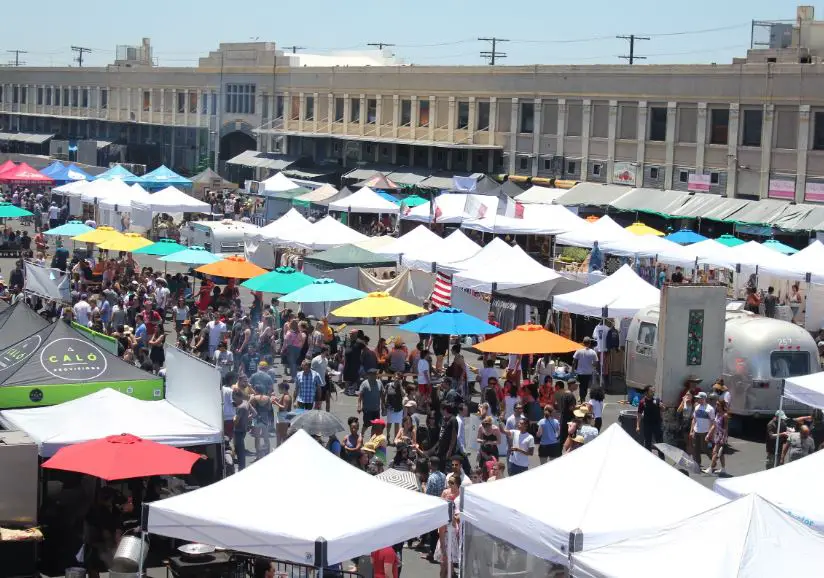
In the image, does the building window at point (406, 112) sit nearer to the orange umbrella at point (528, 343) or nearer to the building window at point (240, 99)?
the building window at point (240, 99)

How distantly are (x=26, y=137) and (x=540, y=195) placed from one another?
54.8m

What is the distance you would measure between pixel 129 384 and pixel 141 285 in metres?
13.0

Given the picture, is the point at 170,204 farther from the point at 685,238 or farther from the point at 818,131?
the point at 818,131

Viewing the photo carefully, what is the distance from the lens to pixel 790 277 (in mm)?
27469

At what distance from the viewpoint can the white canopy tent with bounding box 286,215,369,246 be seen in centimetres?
3272

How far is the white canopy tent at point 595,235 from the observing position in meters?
32.9

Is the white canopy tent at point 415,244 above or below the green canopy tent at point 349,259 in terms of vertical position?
above

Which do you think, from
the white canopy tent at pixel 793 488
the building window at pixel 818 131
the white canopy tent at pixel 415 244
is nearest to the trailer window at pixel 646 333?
the white canopy tent at pixel 415 244

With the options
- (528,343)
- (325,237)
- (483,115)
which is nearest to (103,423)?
(528,343)

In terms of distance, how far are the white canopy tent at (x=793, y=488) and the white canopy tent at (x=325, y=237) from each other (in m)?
20.6

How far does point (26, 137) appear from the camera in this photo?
301ft

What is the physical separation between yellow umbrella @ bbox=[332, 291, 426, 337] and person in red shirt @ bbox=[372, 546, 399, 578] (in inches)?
414

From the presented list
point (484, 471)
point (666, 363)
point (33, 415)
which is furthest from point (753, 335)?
point (33, 415)

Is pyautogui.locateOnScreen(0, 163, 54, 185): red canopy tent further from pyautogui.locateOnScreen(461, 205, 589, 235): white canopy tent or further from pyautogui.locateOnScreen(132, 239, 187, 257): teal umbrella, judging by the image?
pyautogui.locateOnScreen(461, 205, 589, 235): white canopy tent
